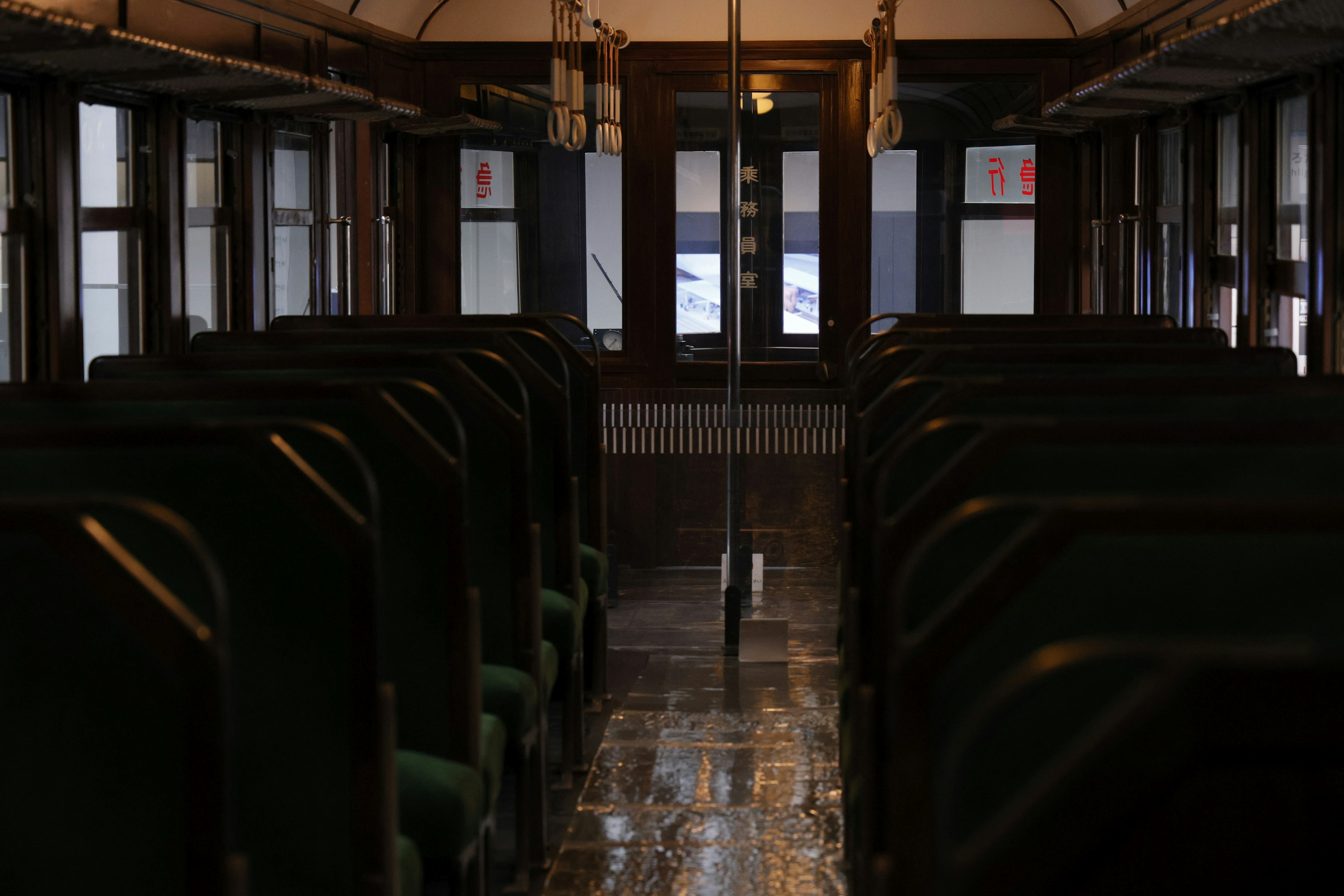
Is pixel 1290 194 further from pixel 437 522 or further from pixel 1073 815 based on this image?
pixel 1073 815

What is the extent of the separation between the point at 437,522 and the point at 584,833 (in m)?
1.42

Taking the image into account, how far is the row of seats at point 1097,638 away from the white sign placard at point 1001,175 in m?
4.60

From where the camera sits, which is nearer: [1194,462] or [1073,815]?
[1073,815]

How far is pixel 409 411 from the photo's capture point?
9.39ft

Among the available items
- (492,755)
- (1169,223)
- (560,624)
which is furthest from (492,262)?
(492,755)

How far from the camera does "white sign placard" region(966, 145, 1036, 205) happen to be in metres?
7.35

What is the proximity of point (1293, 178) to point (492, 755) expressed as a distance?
365 cm

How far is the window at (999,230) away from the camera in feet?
24.1

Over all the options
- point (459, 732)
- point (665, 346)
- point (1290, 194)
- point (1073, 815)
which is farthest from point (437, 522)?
point (665, 346)

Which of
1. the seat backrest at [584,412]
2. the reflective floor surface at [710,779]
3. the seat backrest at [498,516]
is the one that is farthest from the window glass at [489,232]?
the seat backrest at [498,516]

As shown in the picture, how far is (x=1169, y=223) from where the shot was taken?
6.09 meters

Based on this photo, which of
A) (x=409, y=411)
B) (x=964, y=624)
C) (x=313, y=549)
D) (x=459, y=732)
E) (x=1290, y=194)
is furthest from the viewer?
(x=1290, y=194)

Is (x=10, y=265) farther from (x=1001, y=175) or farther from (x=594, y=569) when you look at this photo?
(x=1001, y=175)

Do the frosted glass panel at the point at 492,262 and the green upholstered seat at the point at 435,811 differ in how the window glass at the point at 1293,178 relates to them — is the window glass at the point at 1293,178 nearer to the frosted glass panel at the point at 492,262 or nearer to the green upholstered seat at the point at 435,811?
the green upholstered seat at the point at 435,811
